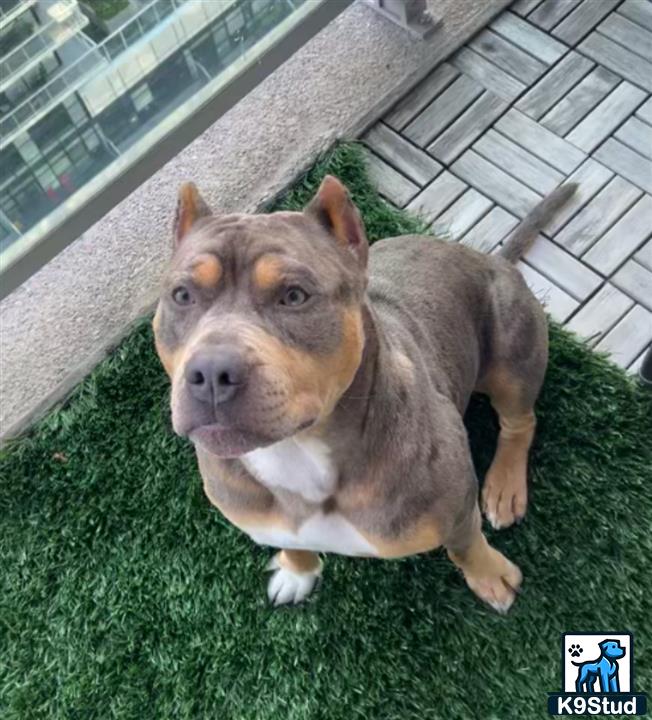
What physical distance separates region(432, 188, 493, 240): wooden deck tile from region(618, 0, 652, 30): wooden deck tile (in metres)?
1.24

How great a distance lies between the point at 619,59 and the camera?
4.84m

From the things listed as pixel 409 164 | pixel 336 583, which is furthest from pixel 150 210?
pixel 336 583

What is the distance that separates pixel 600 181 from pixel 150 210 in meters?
2.11

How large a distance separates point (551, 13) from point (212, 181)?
6.15ft

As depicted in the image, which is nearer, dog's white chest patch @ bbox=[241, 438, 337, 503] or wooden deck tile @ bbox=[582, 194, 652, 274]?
dog's white chest patch @ bbox=[241, 438, 337, 503]

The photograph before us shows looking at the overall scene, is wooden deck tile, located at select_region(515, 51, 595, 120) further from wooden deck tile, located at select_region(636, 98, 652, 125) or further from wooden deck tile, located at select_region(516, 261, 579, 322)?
wooden deck tile, located at select_region(516, 261, 579, 322)

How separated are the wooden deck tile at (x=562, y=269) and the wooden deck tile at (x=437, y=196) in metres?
0.46

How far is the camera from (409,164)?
4766 millimetres

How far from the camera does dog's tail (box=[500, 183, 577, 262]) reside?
420 cm

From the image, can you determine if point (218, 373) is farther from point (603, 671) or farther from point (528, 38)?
point (528, 38)

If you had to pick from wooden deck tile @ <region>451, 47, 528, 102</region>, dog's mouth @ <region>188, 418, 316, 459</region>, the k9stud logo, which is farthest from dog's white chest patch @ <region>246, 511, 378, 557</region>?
wooden deck tile @ <region>451, 47, 528, 102</region>

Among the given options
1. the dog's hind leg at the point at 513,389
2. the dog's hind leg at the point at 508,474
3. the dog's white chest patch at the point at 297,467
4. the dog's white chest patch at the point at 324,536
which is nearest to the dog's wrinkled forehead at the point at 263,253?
the dog's white chest patch at the point at 297,467

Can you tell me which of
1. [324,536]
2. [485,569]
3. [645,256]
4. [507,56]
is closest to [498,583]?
[485,569]

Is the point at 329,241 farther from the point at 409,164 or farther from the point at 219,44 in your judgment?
the point at 409,164
